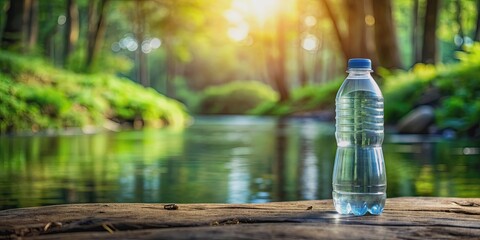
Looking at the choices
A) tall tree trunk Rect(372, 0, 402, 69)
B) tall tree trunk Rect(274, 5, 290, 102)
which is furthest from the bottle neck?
tall tree trunk Rect(274, 5, 290, 102)

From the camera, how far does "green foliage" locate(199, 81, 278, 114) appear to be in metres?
59.1

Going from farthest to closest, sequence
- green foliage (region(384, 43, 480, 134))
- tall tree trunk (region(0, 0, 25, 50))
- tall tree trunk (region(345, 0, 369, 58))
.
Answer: tall tree trunk (region(345, 0, 369, 58)) → tall tree trunk (region(0, 0, 25, 50)) → green foliage (region(384, 43, 480, 134))

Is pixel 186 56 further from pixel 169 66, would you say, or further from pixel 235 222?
pixel 235 222

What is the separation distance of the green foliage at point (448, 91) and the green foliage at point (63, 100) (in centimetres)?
790

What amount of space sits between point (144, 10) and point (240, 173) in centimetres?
2843

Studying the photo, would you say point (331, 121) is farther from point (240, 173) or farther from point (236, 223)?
point (236, 223)

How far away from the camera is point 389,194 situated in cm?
720

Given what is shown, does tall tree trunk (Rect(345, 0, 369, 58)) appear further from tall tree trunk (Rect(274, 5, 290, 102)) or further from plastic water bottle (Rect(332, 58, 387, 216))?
plastic water bottle (Rect(332, 58, 387, 216))

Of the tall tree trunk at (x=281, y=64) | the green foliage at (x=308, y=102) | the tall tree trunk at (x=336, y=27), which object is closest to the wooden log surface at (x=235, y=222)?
the tall tree trunk at (x=336, y=27)

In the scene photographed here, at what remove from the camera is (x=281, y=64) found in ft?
151

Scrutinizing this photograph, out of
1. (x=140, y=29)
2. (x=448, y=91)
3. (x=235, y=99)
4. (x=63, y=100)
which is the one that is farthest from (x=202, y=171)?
(x=235, y=99)

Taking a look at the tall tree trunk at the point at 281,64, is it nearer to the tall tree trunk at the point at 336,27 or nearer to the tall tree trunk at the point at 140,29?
the tall tree trunk at the point at 140,29

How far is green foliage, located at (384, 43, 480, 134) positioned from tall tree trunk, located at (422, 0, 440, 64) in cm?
283

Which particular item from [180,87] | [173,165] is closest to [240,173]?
[173,165]
